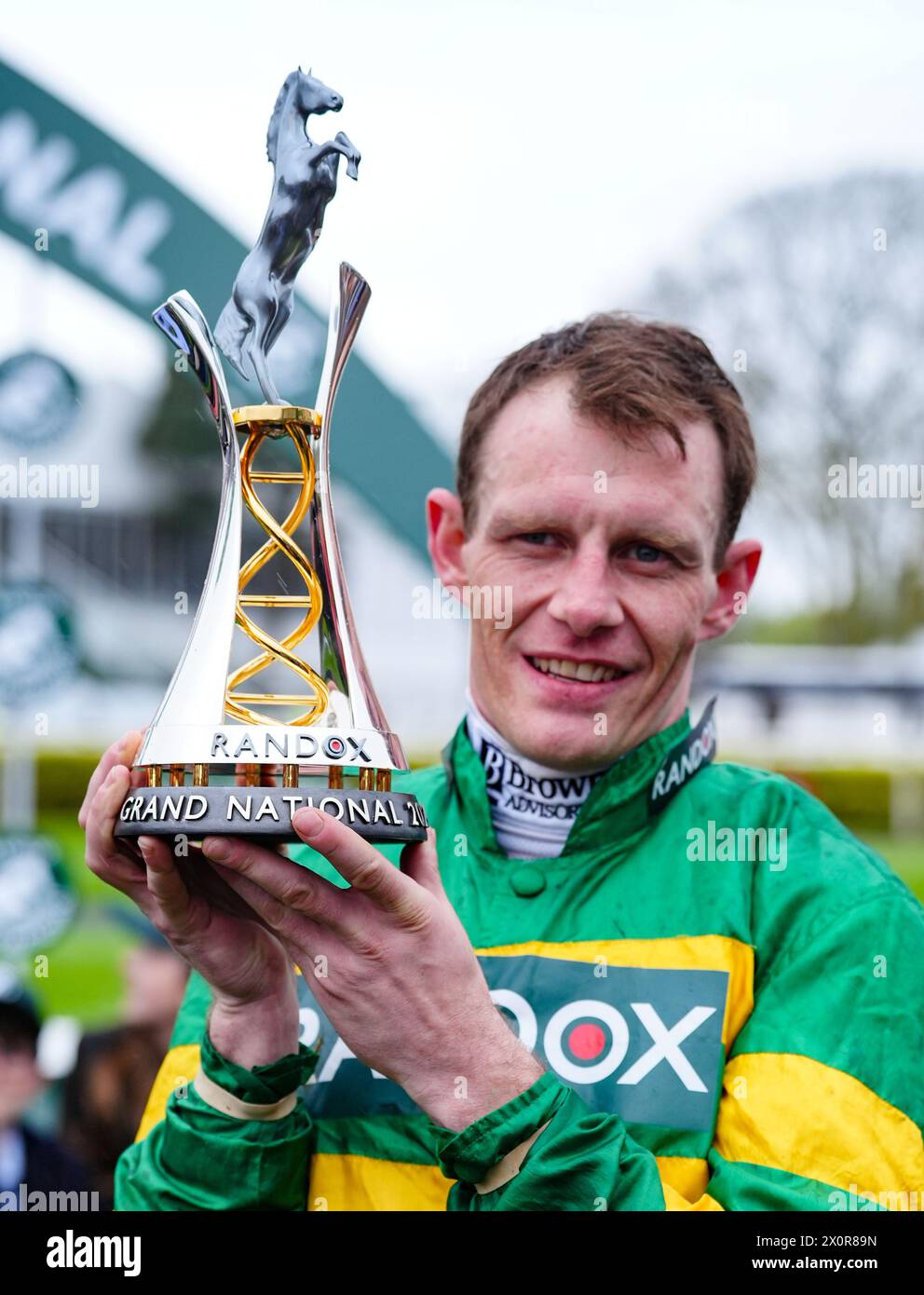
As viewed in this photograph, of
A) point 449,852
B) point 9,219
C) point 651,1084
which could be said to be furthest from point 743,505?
point 9,219

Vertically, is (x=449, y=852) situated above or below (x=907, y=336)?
below

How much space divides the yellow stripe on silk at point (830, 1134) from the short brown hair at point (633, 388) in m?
0.59

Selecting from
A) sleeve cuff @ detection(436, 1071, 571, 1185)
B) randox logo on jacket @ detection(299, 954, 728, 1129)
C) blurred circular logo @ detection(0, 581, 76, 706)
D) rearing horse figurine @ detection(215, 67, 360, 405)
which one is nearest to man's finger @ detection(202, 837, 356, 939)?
sleeve cuff @ detection(436, 1071, 571, 1185)

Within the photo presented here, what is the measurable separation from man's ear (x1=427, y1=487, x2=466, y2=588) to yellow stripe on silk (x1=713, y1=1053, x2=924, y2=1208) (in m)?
0.68

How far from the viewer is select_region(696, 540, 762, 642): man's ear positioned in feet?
5.88

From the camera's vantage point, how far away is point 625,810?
5.53ft

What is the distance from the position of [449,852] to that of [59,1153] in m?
2.08

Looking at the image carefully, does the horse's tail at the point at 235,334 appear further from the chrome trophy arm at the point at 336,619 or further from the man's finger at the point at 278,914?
the man's finger at the point at 278,914

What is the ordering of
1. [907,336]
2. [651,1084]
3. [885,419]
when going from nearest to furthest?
1. [651,1084]
2. [907,336]
3. [885,419]

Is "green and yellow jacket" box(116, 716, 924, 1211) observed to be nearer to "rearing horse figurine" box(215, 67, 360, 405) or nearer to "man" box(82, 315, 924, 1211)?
"man" box(82, 315, 924, 1211)

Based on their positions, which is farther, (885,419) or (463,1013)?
(885,419)

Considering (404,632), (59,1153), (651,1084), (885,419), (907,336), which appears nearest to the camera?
(651,1084)

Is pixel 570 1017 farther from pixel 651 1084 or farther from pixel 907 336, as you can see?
pixel 907 336

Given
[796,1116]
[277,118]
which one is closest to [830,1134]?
[796,1116]
